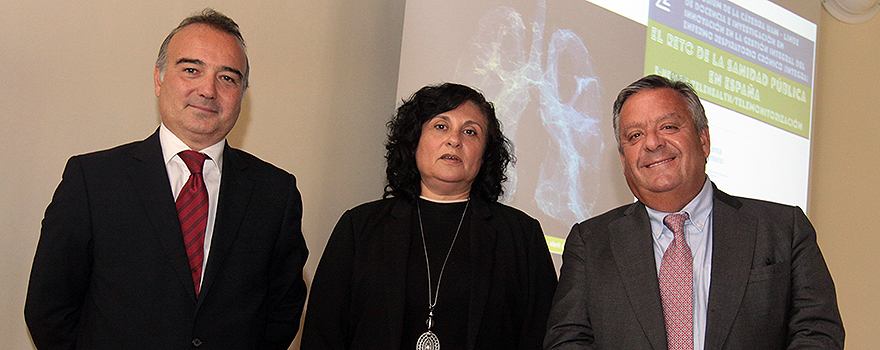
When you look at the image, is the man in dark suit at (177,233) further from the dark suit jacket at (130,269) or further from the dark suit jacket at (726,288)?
the dark suit jacket at (726,288)

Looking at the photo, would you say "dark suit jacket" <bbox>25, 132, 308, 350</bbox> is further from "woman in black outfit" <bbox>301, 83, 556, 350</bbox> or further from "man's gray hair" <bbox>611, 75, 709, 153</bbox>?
"man's gray hair" <bbox>611, 75, 709, 153</bbox>

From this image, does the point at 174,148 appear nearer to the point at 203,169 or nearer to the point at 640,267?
the point at 203,169

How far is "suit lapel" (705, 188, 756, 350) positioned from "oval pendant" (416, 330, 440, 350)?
806 millimetres

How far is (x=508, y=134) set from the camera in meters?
3.42

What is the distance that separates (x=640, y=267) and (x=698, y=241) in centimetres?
20

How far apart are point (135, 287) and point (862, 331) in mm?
5358

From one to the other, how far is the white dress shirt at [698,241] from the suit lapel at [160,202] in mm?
1351

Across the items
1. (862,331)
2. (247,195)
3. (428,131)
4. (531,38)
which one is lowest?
(862,331)

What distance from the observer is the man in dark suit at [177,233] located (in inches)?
76.6

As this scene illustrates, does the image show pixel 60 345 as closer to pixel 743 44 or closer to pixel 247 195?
pixel 247 195

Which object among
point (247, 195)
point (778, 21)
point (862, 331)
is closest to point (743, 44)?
point (778, 21)

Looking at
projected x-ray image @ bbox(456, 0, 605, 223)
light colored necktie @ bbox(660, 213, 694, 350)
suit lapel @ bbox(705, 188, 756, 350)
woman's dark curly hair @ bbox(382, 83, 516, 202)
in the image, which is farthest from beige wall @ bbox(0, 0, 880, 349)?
suit lapel @ bbox(705, 188, 756, 350)

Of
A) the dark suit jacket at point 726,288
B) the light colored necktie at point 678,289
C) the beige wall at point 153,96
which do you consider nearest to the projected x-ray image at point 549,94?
the beige wall at point 153,96

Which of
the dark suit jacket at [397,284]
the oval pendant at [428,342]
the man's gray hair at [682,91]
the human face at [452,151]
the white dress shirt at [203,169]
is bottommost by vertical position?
the oval pendant at [428,342]
